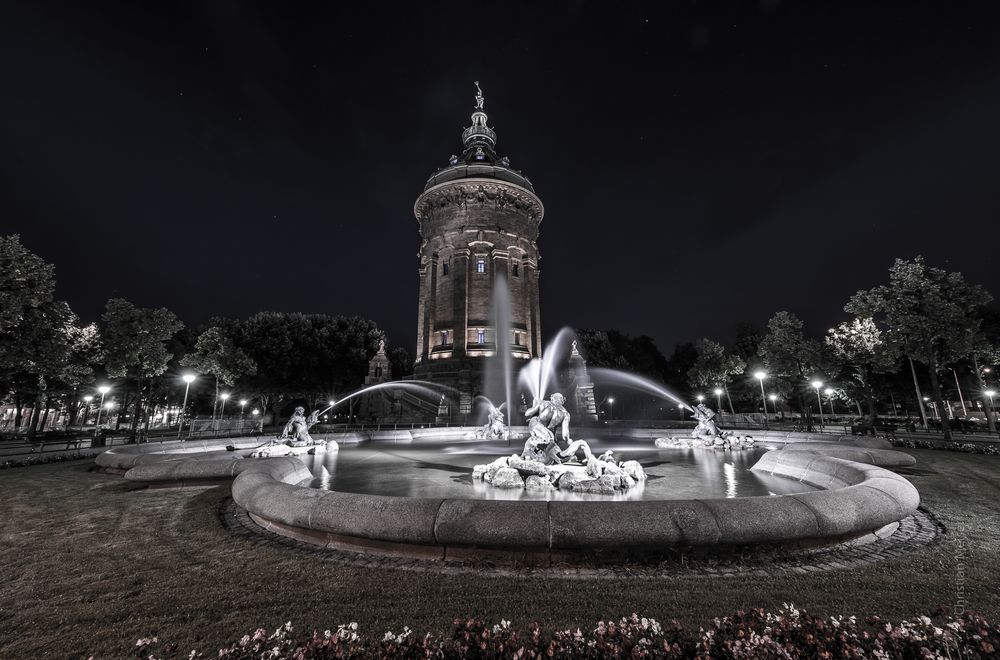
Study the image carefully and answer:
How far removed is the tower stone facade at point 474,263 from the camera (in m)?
55.6

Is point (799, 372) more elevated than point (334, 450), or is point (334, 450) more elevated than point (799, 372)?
point (799, 372)

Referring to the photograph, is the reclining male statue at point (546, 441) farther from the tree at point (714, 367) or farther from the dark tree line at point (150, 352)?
the tree at point (714, 367)

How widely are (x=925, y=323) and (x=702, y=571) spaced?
34501 millimetres

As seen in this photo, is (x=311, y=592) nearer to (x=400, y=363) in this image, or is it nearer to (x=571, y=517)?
(x=571, y=517)

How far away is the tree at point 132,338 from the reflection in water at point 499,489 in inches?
1008

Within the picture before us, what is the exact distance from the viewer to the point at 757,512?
6004 mm

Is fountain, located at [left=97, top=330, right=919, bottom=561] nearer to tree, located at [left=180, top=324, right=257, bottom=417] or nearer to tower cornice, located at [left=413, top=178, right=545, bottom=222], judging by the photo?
tree, located at [left=180, top=324, right=257, bottom=417]

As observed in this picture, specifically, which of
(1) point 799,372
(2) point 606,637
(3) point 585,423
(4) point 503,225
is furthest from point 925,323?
(4) point 503,225

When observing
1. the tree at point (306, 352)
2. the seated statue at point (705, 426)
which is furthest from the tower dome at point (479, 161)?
the seated statue at point (705, 426)

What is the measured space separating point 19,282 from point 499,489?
3011cm

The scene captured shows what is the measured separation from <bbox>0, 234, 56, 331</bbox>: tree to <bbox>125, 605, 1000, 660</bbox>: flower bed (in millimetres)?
29792

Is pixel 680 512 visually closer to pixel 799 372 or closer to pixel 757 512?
pixel 757 512

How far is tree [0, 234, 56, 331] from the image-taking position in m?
22.5

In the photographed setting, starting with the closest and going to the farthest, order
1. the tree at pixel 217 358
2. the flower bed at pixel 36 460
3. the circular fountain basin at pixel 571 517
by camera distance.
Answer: the circular fountain basin at pixel 571 517
the flower bed at pixel 36 460
the tree at pixel 217 358
